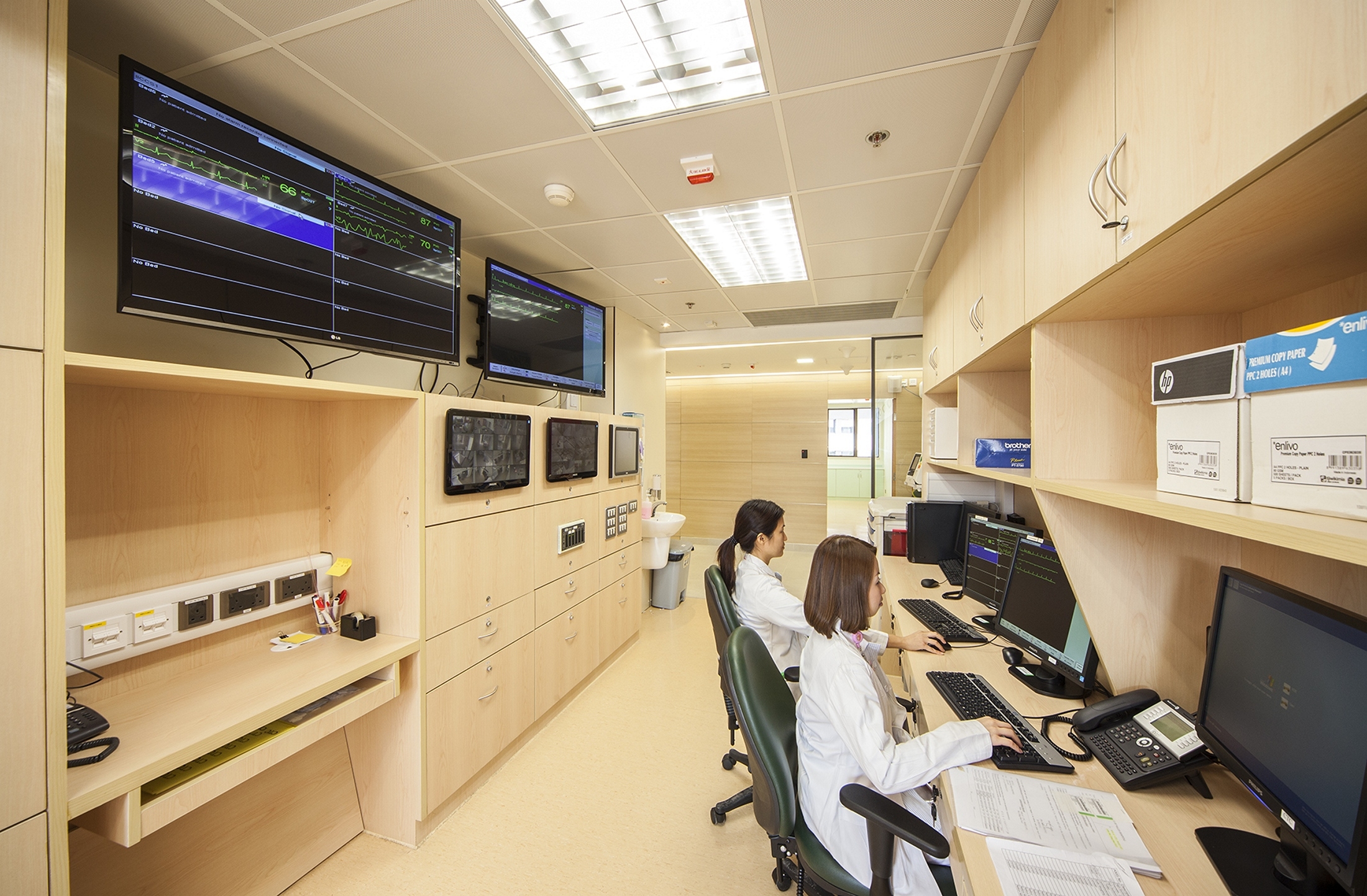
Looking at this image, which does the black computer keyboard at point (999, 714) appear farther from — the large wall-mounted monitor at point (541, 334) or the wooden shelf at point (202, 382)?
the large wall-mounted monitor at point (541, 334)

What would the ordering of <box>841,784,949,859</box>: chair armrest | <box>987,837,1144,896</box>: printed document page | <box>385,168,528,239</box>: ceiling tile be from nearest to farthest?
<box>987,837,1144,896</box>: printed document page, <box>841,784,949,859</box>: chair armrest, <box>385,168,528,239</box>: ceiling tile

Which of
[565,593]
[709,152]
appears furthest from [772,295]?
[565,593]

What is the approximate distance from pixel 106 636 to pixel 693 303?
3.73 m

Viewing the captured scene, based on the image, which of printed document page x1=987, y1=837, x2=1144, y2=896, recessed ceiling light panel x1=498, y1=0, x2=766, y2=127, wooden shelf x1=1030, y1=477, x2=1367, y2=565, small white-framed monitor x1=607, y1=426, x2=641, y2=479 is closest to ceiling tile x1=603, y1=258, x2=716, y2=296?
small white-framed monitor x1=607, y1=426, x2=641, y2=479

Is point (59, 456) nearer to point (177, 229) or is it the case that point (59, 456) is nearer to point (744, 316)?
point (177, 229)

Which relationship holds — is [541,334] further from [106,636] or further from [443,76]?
[106,636]

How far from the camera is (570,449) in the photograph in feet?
9.80

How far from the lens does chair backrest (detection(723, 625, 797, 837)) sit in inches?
52.6

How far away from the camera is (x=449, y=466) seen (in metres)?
2.09

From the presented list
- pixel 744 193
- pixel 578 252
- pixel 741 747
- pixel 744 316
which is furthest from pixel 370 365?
pixel 744 316

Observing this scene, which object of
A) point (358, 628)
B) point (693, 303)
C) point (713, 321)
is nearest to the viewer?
point (358, 628)

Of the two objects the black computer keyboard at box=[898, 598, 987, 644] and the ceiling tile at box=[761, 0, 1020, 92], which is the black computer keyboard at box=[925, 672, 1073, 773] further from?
the ceiling tile at box=[761, 0, 1020, 92]

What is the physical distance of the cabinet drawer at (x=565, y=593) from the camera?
9.09 feet

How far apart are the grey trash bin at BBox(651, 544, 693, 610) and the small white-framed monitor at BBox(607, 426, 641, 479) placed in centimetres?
137
